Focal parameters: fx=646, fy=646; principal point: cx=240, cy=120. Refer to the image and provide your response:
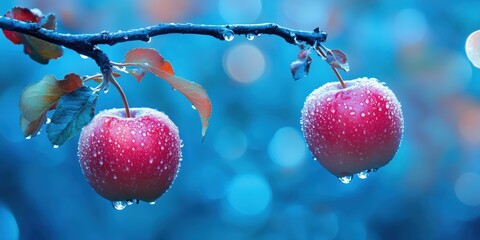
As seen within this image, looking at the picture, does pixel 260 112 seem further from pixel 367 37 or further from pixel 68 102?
pixel 68 102

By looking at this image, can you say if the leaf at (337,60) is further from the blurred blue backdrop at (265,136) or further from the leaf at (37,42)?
the blurred blue backdrop at (265,136)

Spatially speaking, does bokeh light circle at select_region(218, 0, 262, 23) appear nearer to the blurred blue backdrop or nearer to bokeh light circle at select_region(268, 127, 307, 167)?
the blurred blue backdrop

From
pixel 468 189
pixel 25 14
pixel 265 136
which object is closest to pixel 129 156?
pixel 25 14

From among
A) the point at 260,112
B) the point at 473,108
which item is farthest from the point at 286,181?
the point at 473,108

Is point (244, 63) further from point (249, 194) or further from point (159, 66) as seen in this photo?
point (159, 66)

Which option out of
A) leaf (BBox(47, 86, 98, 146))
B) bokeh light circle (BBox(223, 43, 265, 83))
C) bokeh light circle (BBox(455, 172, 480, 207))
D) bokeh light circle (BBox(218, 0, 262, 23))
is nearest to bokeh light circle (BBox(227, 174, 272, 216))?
bokeh light circle (BBox(223, 43, 265, 83))

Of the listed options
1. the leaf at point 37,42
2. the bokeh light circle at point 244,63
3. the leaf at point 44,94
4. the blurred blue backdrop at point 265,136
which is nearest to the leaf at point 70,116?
the leaf at point 44,94
